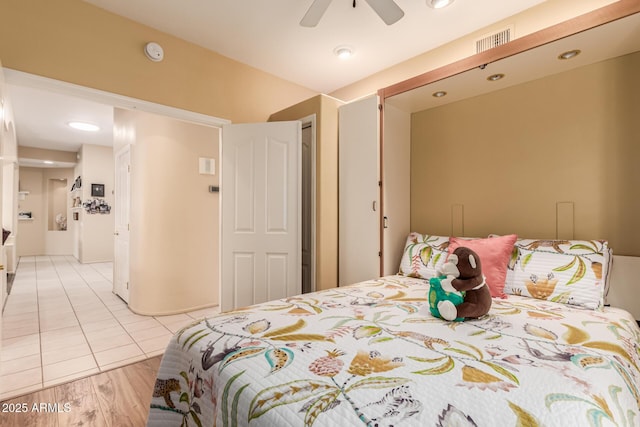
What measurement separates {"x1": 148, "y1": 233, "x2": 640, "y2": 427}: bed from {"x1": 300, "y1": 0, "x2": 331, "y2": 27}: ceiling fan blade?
5.78 ft

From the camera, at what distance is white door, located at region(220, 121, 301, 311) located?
2.99 m

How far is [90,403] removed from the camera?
1943 millimetres

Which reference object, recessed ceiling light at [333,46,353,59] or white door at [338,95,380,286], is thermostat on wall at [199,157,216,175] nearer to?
white door at [338,95,380,286]

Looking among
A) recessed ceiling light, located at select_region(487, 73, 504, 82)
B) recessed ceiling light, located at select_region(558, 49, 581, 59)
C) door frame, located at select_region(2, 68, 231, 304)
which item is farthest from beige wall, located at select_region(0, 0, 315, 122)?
recessed ceiling light, located at select_region(558, 49, 581, 59)

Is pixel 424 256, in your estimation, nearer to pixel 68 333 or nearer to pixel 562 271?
pixel 562 271

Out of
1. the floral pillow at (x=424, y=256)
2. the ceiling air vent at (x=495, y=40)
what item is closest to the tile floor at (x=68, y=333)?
the floral pillow at (x=424, y=256)

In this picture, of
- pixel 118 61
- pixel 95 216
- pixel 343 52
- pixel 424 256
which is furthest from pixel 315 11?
pixel 95 216

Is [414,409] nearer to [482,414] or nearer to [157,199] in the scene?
[482,414]

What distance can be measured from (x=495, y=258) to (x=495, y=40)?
1.63 m

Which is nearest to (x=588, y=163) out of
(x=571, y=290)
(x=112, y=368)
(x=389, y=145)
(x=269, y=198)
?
(x=571, y=290)

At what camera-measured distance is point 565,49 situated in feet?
6.55

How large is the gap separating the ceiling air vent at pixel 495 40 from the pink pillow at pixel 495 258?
1.45m

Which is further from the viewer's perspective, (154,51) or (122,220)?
(122,220)

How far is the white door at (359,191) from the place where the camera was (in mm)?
2814
